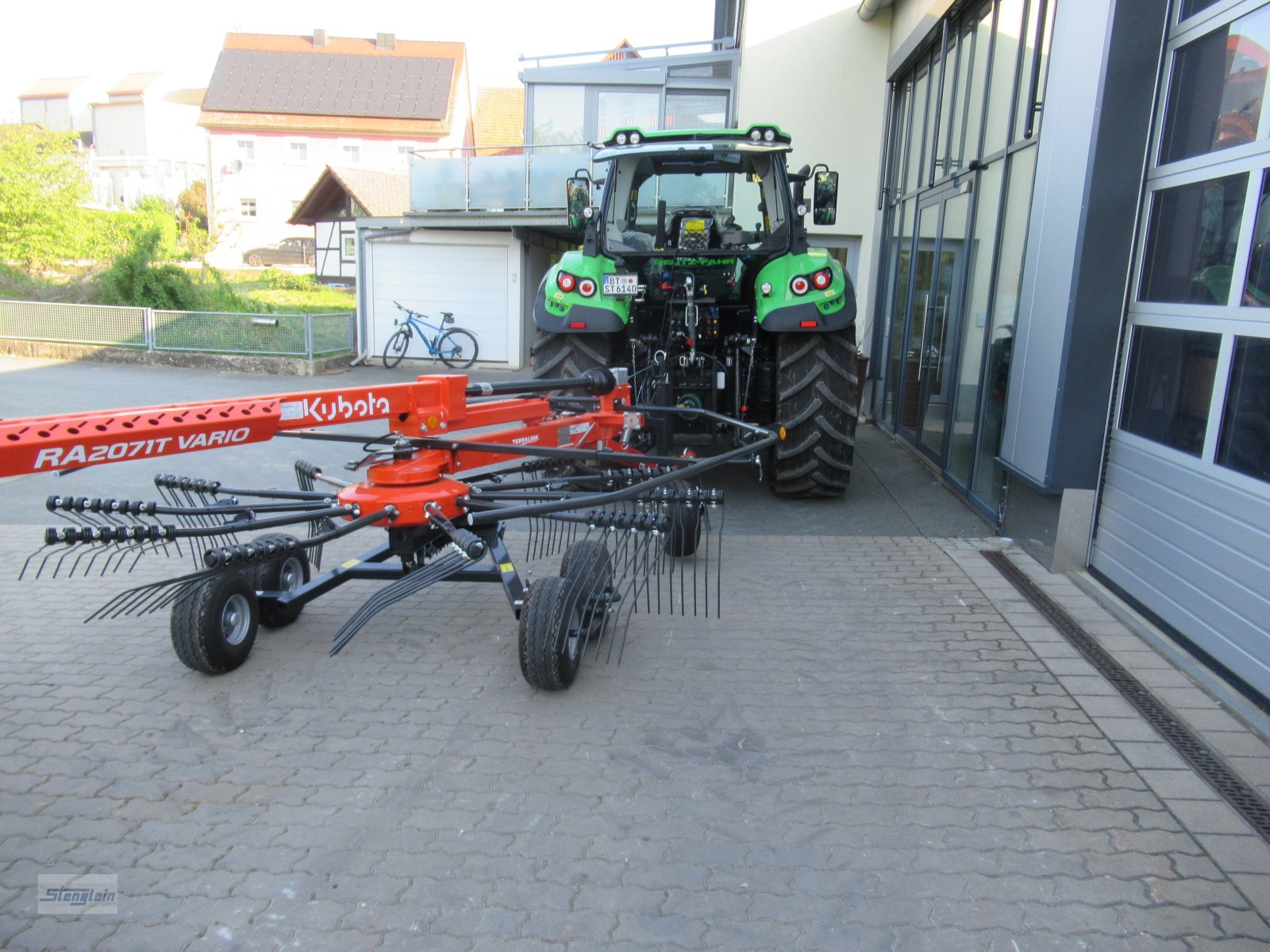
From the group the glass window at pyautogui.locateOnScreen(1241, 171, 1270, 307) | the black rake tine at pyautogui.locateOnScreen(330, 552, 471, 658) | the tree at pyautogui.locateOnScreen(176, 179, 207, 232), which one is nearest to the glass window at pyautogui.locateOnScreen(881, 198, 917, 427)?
the glass window at pyautogui.locateOnScreen(1241, 171, 1270, 307)

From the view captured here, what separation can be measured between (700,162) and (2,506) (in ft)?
17.6

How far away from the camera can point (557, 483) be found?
13.4ft

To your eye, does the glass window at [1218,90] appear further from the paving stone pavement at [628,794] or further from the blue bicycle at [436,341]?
the blue bicycle at [436,341]

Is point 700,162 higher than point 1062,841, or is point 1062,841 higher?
point 700,162

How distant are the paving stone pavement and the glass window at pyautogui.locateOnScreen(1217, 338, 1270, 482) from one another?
35.2 inches

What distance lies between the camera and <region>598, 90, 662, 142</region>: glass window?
13.7 m

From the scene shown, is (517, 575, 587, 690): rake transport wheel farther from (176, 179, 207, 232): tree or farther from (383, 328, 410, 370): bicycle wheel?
(176, 179, 207, 232): tree

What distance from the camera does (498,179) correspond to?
14.4 meters

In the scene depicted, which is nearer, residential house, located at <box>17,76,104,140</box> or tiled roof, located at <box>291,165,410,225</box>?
tiled roof, located at <box>291,165,410,225</box>

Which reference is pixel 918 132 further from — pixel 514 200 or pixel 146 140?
pixel 146 140

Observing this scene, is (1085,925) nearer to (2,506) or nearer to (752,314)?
(752,314)

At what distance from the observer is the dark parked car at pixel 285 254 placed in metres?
40.2

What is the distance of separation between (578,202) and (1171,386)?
402 cm

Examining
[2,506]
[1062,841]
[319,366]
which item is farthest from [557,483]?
[319,366]
